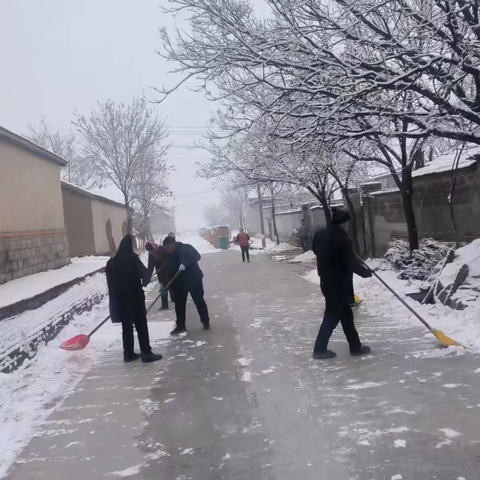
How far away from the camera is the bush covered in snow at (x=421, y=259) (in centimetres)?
1047

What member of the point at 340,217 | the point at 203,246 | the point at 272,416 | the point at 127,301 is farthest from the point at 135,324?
the point at 203,246

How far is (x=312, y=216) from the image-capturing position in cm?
2295

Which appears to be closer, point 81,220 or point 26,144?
point 26,144

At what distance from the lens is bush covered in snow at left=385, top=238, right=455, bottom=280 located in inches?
412

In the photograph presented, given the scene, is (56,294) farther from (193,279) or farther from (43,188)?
(43,188)

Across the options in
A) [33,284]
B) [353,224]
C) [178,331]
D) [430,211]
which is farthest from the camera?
Answer: [353,224]

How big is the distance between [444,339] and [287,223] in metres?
26.7

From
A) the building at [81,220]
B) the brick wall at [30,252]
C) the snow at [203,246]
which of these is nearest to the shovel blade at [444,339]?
the brick wall at [30,252]

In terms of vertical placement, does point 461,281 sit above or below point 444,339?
above

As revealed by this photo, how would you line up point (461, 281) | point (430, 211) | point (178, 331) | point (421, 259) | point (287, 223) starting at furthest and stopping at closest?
point (287, 223), point (430, 211), point (421, 259), point (178, 331), point (461, 281)

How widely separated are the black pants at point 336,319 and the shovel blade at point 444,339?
928 mm

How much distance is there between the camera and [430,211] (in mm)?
11922

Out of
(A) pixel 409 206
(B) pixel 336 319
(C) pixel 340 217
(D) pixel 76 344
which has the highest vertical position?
(A) pixel 409 206

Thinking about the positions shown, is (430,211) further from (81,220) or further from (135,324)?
(81,220)
